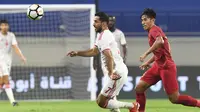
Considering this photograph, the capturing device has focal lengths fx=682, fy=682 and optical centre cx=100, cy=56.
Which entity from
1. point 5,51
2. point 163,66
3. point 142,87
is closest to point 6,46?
point 5,51

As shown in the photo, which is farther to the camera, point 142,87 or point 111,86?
point 142,87

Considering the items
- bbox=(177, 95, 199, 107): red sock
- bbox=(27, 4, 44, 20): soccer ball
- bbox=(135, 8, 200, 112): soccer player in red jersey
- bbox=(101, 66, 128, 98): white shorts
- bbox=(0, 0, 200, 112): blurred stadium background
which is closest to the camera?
bbox=(101, 66, 128, 98): white shorts

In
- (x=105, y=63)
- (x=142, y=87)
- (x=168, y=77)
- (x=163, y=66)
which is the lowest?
(x=142, y=87)

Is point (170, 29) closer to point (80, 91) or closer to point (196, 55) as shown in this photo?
point (196, 55)

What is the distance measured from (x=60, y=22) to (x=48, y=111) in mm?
5421

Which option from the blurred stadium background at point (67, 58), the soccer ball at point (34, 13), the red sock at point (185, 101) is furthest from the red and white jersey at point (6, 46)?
the red sock at point (185, 101)

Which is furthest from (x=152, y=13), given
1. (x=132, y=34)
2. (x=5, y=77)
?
(x=132, y=34)

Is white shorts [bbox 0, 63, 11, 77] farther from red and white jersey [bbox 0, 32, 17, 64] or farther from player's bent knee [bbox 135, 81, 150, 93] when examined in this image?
player's bent knee [bbox 135, 81, 150, 93]

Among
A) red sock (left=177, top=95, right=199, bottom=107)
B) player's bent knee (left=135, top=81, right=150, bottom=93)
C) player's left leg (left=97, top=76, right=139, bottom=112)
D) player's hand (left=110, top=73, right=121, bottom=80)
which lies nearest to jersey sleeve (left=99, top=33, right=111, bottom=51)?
player's hand (left=110, top=73, right=121, bottom=80)

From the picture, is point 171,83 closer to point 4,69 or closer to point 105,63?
point 105,63

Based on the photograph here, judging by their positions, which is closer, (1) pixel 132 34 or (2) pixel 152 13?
(2) pixel 152 13

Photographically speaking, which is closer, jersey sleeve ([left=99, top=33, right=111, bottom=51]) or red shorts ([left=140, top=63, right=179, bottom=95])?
jersey sleeve ([left=99, top=33, right=111, bottom=51])

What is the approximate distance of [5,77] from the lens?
639 inches

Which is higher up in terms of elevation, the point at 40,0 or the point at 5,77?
the point at 40,0
